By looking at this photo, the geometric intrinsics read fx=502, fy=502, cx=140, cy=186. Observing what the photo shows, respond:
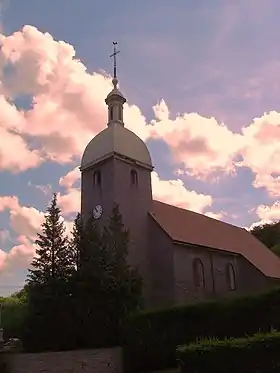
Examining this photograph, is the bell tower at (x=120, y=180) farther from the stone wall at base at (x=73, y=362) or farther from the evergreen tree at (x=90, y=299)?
the stone wall at base at (x=73, y=362)

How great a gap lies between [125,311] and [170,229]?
1046 cm

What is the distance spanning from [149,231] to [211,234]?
7.54 metres

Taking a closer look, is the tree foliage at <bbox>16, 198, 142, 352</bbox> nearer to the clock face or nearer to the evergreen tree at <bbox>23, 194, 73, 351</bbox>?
the evergreen tree at <bbox>23, 194, 73, 351</bbox>

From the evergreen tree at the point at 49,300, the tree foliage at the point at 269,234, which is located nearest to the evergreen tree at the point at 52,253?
the evergreen tree at the point at 49,300

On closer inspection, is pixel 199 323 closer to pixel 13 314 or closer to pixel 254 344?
pixel 254 344

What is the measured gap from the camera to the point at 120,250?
2717 cm

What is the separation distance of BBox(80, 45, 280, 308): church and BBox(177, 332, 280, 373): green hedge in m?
15.8

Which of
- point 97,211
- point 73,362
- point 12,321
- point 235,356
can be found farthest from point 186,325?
point 12,321

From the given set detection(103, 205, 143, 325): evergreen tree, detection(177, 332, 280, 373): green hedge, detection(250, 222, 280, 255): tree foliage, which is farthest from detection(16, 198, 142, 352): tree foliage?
detection(250, 222, 280, 255): tree foliage

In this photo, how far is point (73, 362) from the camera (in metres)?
22.4

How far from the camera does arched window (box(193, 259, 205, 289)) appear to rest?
33.9m

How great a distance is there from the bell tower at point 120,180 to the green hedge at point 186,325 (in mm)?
9535

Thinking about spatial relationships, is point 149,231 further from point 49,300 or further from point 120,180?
point 49,300

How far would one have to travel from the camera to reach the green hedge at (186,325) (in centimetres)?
1972
